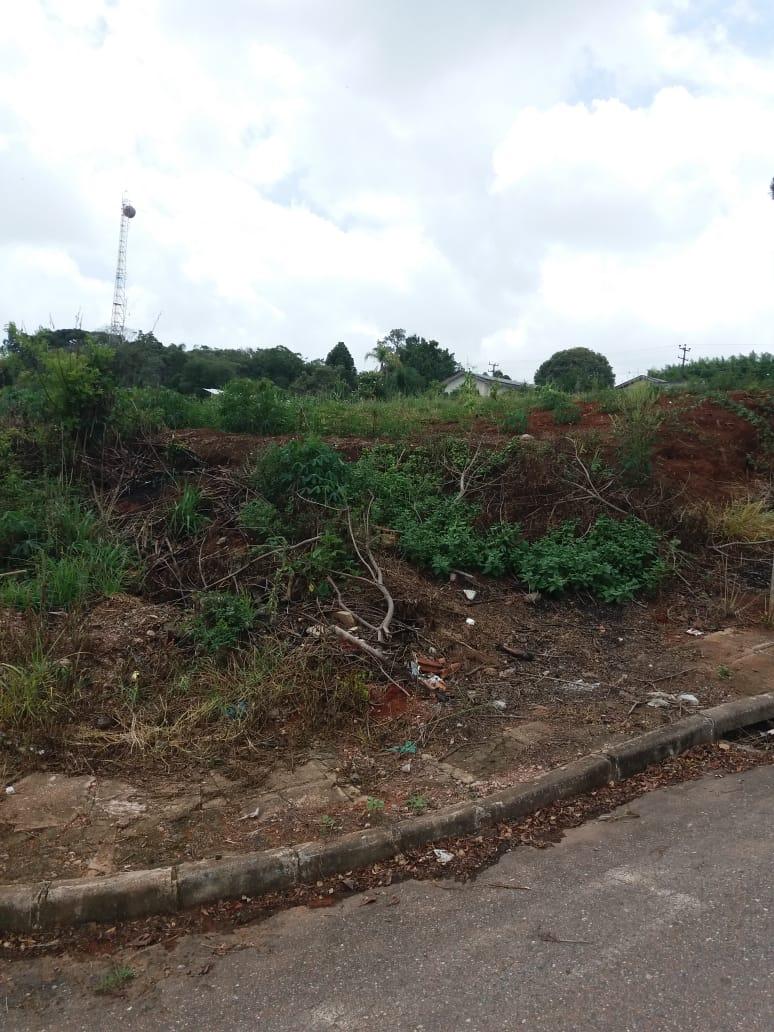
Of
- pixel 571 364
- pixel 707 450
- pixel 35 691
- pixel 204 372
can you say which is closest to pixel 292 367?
pixel 204 372

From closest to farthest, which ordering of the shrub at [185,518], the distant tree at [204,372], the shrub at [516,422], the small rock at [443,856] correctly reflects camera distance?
the small rock at [443,856]
the shrub at [185,518]
the shrub at [516,422]
the distant tree at [204,372]

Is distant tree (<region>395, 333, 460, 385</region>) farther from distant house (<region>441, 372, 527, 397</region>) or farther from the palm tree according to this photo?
the palm tree

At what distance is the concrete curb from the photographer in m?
2.86

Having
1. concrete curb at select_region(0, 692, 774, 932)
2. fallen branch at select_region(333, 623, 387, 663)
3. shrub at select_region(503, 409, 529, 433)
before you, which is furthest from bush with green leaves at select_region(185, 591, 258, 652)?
shrub at select_region(503, 409, 529, 433)

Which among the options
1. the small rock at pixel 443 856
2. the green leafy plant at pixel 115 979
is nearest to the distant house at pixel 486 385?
the small rock at pixel 443 856

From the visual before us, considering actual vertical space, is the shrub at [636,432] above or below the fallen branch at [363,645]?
above

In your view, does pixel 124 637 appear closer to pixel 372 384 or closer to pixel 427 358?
pixel 372 384

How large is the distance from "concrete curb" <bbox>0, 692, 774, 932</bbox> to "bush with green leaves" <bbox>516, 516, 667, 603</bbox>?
2804 millimetres

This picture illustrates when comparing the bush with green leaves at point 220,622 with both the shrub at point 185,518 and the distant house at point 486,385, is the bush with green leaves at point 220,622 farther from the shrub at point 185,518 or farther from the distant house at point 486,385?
the distant house at point 486,385

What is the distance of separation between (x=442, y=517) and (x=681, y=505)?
282cm

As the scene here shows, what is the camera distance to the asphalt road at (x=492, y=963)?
7.68 feet

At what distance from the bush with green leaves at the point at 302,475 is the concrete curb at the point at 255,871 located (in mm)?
3541

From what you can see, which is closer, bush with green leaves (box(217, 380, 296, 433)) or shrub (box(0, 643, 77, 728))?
shrub (box(0, 643, 77, 728))

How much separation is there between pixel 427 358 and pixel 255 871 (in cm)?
4791
